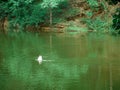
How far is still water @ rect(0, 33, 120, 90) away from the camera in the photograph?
18.3 metres

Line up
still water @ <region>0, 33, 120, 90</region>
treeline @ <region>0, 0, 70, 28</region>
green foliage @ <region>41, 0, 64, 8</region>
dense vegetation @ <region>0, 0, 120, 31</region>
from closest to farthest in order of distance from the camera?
still water @ <region>0, 33, 120, 90</region>, green foliage @ <region>41, 0, 64, 8</region>, dense vegetation @ <region>0, 0, 120, 31</region>, treeline @ <region>0, 0, 70, 28</region>

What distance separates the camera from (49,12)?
43.1m

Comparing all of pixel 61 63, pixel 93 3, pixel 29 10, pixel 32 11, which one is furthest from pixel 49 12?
pixel 61 63

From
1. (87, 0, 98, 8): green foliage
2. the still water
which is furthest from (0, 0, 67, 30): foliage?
the still water

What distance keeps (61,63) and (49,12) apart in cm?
2010

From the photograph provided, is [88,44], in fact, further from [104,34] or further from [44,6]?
[44,6]

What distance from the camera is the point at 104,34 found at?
37625 mm

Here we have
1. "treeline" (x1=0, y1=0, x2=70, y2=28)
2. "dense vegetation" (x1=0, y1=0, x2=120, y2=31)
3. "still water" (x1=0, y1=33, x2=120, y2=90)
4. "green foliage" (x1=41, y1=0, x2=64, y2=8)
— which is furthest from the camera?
"treeline" (x1=0, y1=0, x2=70, y2=28)

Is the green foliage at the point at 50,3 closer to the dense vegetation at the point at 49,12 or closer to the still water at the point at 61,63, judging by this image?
the dense vegetation at the point at 49,12

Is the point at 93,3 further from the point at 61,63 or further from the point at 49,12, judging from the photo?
the point at 61,63

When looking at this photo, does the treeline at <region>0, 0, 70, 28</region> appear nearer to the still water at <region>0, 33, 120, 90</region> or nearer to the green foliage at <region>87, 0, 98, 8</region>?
the green foliage at <region>87, 0, 98, 8</region>

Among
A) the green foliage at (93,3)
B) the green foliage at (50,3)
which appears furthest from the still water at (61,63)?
the green foliage at (93,3)

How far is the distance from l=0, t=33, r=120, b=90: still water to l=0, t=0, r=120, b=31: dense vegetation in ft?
20.6

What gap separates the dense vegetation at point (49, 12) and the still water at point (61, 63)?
6.29 m
